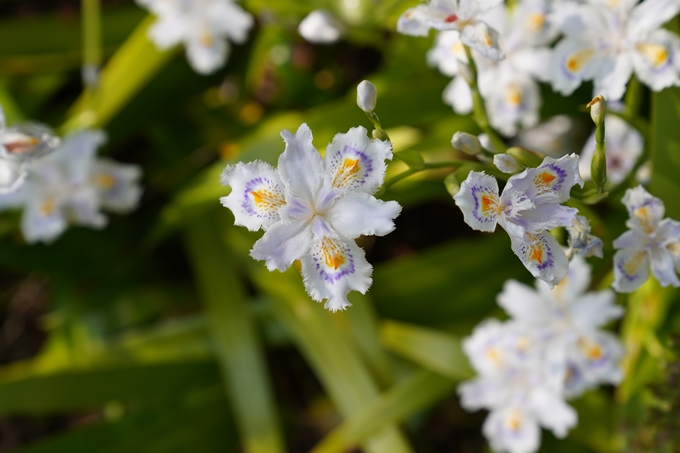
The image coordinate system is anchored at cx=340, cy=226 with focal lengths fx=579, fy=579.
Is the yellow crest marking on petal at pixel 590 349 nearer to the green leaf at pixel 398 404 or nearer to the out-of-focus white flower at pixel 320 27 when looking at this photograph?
the green leaf at pixel 398 404

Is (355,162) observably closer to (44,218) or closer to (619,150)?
(619,150)

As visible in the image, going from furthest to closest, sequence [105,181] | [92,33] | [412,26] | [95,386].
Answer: [92,33], [95,386], [105,181], [412,26]

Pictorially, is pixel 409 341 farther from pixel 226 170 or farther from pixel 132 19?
pixel 132 19

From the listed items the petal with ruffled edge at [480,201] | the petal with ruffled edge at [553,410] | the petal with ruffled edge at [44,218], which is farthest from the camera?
the petal with ruffled edge at [44,218]

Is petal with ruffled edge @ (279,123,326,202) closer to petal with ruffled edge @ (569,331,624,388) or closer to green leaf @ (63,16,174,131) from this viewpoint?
petal with ruffled edge @ (569,331,624,388)

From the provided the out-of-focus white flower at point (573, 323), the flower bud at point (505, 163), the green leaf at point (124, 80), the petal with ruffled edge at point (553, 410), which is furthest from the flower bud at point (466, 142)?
the green leaf at point (124, 80)

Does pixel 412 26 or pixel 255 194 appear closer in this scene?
pixel 255 194

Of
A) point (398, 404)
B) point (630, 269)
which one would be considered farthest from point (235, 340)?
point (630, 269)
